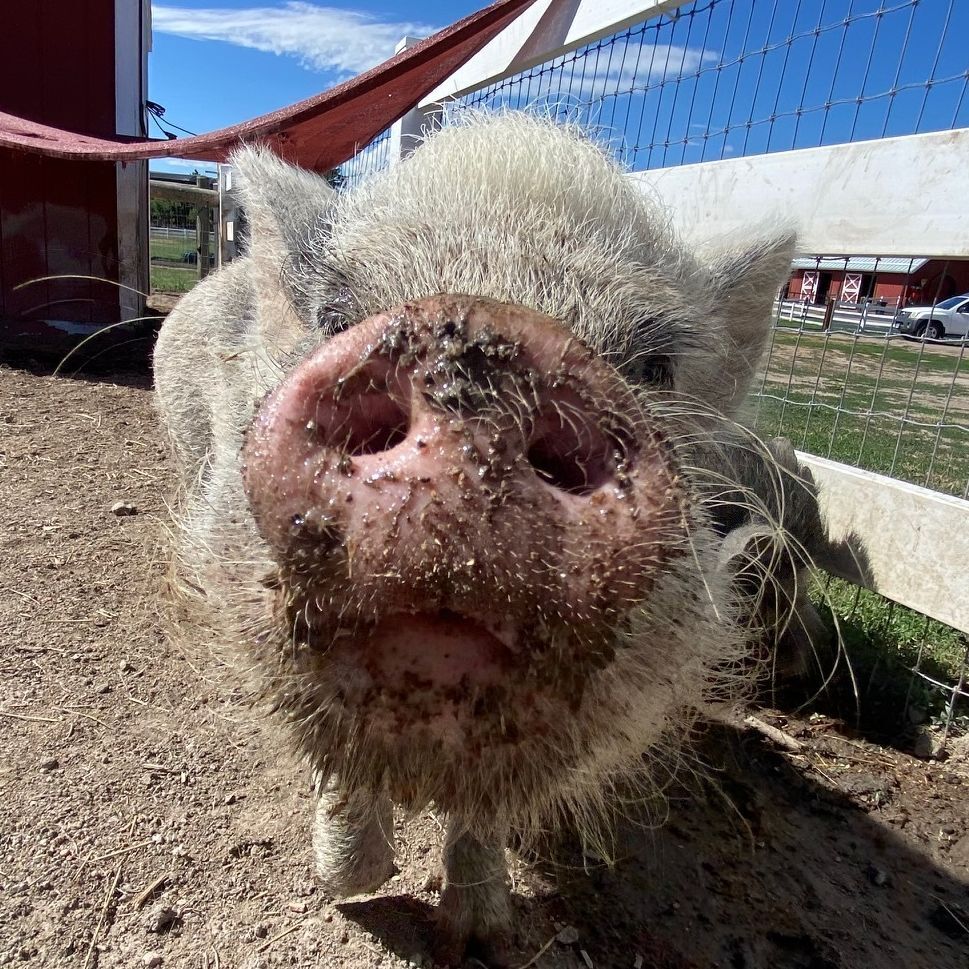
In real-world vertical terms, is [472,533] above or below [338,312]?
below

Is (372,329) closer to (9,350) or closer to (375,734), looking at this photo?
(375,734)

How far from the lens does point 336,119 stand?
4.62 m

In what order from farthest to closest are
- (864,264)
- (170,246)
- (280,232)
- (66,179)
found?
(170,246) < (66,179) < (864,264) < (280,232)

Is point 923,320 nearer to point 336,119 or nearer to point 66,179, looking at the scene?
point 336,119

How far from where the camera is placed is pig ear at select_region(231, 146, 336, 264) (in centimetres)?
211

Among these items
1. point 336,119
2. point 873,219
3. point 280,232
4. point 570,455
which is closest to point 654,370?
point 570,455

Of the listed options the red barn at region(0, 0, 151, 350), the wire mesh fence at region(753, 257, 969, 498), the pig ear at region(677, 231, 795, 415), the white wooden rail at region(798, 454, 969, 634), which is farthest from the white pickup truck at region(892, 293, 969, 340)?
Result: the red barn at region(0, 0, 151, 350)

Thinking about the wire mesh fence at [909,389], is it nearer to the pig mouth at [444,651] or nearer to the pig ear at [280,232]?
the pig ear at [280,232]

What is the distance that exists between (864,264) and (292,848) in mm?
3023

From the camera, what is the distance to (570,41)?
12.2ft

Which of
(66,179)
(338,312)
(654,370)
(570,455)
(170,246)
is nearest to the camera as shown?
(570,455)

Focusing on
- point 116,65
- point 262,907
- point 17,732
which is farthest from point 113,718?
point 116,65

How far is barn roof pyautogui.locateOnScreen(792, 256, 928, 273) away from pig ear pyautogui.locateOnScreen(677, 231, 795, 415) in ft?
1.76

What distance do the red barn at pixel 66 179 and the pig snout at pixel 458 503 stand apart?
7.26 m
